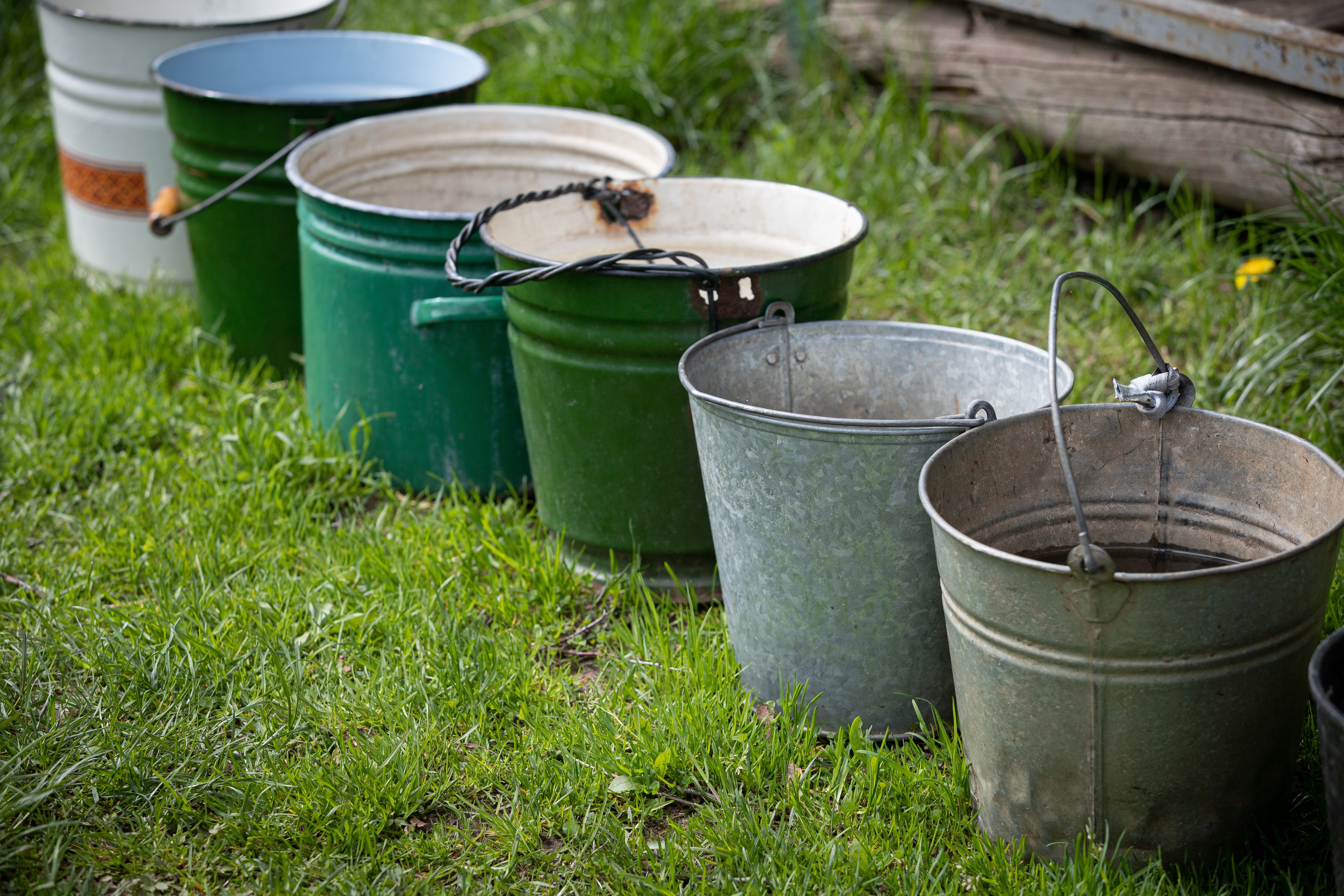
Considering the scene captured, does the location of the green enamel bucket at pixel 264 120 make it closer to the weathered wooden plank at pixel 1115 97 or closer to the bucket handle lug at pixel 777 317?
the bucket handle lug at pixel 777 317

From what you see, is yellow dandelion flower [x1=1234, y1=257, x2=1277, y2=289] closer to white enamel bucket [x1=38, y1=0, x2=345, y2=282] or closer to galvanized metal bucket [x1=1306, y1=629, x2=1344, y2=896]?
galvanized metal bucket [x1=1306, y1=629, x2=1344, y2=896]

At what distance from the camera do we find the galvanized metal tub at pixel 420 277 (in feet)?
8.77

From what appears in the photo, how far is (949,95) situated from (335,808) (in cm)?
331

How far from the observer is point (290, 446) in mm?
2920

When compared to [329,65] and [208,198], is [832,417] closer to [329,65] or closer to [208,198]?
[208,198]

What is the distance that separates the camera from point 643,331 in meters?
2.25

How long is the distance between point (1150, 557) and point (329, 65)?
2805 mm

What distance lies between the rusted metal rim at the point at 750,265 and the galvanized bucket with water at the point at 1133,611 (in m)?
0.54

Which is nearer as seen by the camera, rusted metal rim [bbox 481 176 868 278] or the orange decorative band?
rusted metal rim [bbox 481 176 868 278]

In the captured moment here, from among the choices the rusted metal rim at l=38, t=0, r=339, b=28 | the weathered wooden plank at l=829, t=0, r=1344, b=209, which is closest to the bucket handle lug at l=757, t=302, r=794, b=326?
the weathered wooden plank at l=829, t=0, r=1344, b=209

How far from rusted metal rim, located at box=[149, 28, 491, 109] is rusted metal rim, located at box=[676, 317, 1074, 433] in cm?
138

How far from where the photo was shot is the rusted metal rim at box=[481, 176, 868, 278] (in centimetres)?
217

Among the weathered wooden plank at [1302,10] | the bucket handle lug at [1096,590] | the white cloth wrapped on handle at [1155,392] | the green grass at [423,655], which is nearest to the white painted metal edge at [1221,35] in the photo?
the weathered wooden plank at [1302,10]

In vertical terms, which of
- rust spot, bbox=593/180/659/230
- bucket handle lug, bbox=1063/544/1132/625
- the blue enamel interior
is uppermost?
the blue enamel interior
